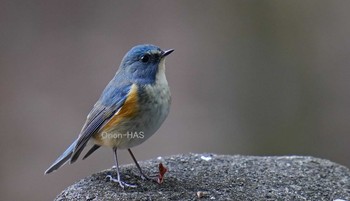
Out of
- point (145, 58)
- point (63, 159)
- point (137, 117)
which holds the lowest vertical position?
point (63, 159)

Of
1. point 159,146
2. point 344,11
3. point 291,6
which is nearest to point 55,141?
point 159,146

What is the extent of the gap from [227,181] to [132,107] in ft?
2.75

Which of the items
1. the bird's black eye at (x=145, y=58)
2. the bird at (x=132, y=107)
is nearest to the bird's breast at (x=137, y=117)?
the bird at (x=132, y=107)

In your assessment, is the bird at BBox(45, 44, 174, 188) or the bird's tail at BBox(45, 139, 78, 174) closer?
the bird at BBox(45, 44, 174, 188)

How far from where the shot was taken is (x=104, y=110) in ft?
16.2

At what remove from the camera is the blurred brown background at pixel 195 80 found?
9.23 meters

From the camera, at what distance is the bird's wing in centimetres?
489

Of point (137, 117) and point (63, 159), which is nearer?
point (137, 117)

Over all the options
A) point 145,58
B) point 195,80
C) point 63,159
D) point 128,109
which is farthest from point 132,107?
point 195,80

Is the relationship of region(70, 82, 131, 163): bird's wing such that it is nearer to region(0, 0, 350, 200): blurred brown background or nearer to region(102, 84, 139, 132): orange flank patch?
region(102, 84, 139, 132): orange flank patch

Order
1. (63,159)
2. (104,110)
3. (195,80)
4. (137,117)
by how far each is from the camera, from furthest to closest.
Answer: (195,80) < (63,159) < (104,110) < (137,117)

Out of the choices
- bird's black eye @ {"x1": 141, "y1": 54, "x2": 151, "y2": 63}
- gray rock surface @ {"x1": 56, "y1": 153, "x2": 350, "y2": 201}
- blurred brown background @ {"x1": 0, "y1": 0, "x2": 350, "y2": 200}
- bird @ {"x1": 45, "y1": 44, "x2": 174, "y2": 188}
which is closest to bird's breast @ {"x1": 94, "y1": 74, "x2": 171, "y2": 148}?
bird @ {"x1": 45, "y1": 44, "x2": 174, "y2": 188}

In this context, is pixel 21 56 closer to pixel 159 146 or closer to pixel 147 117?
pixel 159 146

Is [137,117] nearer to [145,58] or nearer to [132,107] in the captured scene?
[132,107]
